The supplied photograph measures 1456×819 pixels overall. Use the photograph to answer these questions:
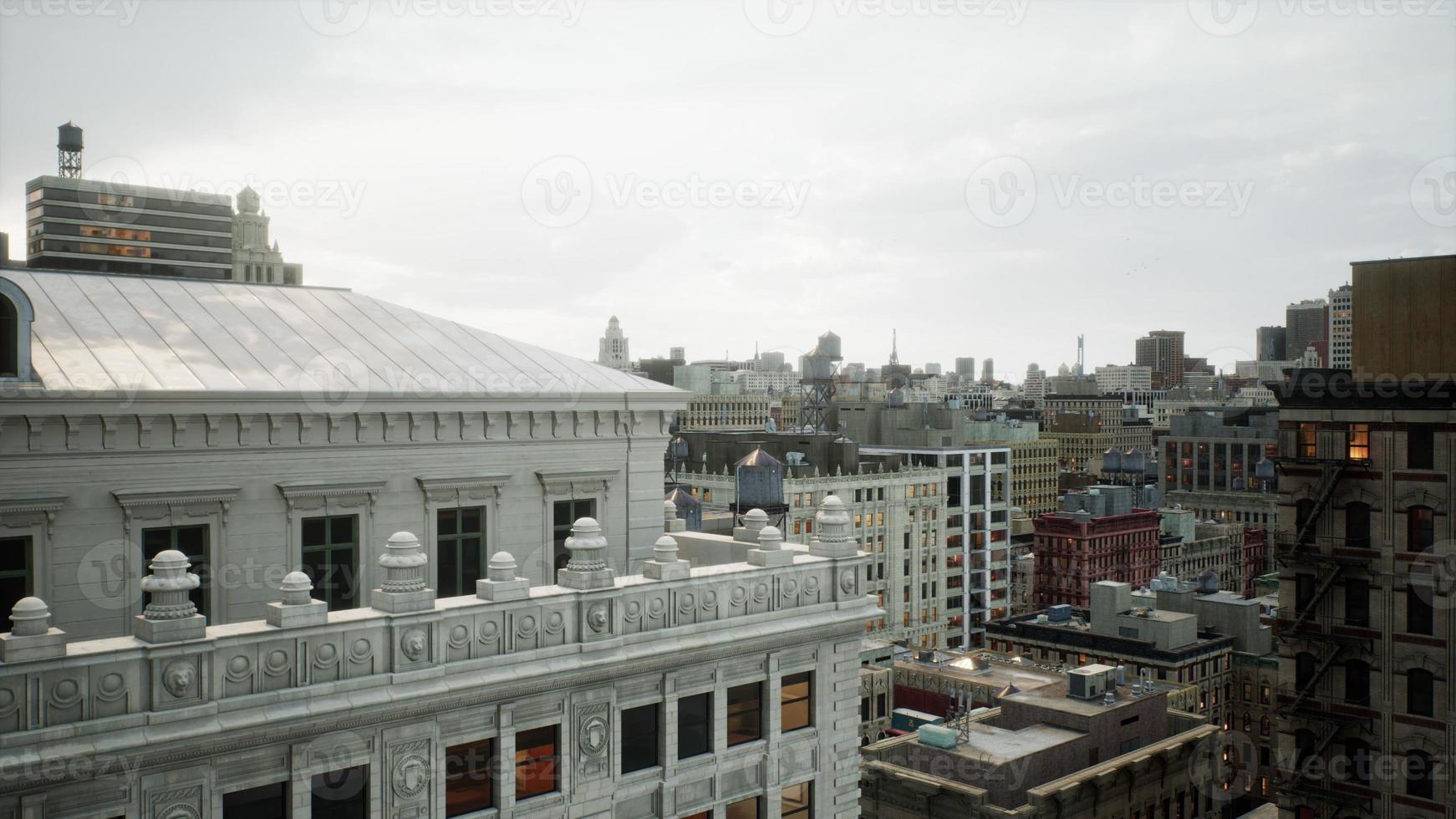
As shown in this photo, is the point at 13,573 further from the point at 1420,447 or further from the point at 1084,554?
the point at 1084,554

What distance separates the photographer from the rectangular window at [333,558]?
23.7 metres

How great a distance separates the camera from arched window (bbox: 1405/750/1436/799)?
48219mm

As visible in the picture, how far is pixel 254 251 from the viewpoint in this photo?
355 feet

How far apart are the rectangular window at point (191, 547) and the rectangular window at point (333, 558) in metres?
2.02

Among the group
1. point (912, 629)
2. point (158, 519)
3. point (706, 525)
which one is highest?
point (158, 519)

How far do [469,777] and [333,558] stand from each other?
5.85m

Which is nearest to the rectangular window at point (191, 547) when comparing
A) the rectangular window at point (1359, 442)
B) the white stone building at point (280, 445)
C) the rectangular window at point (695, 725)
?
the white stone building at point (280, 445)

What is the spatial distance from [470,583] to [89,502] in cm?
817

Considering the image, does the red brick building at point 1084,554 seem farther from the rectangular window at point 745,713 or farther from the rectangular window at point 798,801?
the rectangular window at point 745,713

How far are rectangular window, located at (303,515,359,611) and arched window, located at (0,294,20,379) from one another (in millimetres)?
6062

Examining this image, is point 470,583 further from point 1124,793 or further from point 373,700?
point 1124,793

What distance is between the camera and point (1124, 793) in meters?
76.0

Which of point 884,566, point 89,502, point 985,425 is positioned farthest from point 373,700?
point 985,425

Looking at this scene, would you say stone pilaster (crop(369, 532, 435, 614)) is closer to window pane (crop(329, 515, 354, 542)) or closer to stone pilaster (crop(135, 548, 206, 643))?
stone pilaster (crop(135, 548, 206, 643))
